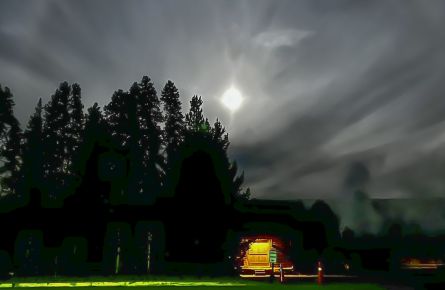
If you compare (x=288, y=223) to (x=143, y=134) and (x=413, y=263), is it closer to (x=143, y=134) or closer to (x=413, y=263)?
(x=413, y=263)

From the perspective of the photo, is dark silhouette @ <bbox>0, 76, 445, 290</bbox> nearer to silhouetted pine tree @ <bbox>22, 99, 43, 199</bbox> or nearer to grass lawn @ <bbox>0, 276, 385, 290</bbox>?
silhouetted pine tree @ <bbox>22, 99, 43, 199</bbox>

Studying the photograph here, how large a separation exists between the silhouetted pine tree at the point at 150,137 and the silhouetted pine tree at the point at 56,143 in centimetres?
799

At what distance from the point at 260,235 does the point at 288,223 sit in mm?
2887

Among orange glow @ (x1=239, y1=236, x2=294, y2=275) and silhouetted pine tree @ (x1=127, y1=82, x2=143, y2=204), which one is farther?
silhouetted pine tree @ (x1=127, y1=82, x2=143, y2=204)

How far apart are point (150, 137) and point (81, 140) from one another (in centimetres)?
708

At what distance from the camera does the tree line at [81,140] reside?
177 feet

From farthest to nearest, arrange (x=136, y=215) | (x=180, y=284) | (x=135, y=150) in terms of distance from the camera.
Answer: (x=135, y=150) → (x=136, y=215) → (x=180, y=284)

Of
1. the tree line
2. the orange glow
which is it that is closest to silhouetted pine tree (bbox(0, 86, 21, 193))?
the tree line

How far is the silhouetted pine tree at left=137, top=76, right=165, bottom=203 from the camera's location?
54.3m

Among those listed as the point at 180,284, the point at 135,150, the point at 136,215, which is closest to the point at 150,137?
the point at 135,150

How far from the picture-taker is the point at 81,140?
56.5m

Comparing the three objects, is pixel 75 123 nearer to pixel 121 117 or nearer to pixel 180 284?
pixel 121 117

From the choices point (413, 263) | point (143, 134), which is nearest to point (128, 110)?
point (143, 134)

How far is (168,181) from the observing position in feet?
174
